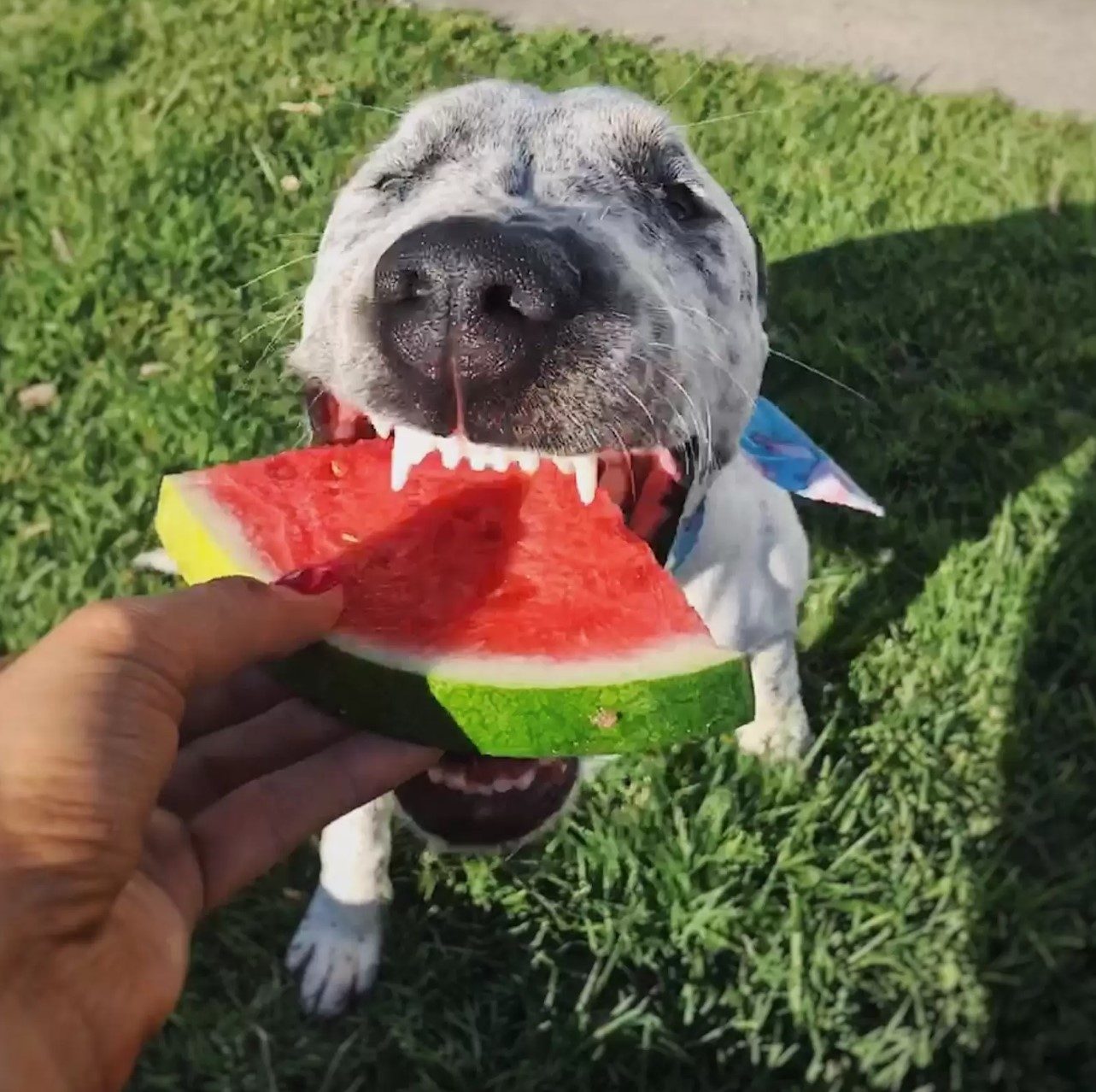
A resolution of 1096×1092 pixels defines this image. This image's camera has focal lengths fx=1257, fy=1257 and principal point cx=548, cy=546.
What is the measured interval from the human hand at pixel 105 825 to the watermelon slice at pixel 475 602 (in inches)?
6.3

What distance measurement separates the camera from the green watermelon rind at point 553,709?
200 centimetres

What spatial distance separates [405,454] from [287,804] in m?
0.69

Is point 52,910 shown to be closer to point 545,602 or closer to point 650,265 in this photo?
point 545,602

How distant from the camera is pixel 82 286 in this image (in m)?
4.82

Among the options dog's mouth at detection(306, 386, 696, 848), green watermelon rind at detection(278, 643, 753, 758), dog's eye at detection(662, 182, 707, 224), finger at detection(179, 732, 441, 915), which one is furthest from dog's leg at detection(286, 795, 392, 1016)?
dog's eye at detection(662, 182, 707, 224)

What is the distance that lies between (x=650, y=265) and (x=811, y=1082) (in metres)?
1.98

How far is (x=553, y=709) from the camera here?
6.60 ft

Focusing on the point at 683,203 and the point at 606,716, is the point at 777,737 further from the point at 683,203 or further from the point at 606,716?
the point at 606,716

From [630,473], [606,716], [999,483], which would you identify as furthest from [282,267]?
[999,483]

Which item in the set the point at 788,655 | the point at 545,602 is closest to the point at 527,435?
the point at 545,602

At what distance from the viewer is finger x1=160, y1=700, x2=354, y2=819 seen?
7.84 feet

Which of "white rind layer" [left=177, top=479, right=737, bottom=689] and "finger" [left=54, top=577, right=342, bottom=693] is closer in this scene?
"finger" [left=54, top=577, right=342, bottom=693]

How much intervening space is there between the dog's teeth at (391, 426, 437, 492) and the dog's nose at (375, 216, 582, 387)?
258 mm

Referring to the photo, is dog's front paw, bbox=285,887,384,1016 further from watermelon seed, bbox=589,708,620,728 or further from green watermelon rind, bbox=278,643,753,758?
watermelon seed, bbox=589,708,620,728
